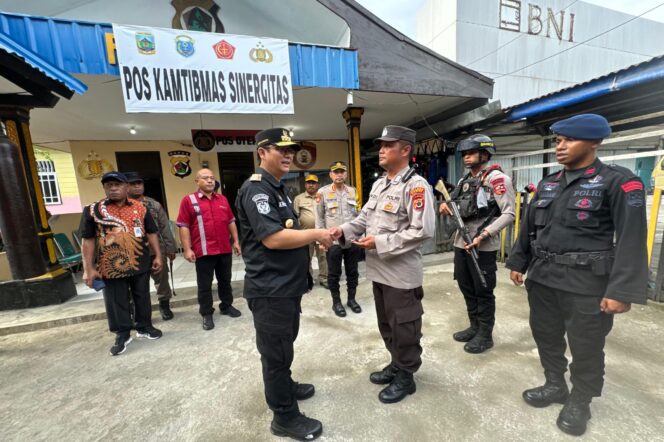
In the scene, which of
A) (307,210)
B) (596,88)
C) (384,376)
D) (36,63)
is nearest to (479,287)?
(384,376)

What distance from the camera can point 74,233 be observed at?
23.1 ft

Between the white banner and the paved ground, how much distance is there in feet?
10.1

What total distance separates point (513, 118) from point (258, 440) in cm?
657

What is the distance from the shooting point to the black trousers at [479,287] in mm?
2633

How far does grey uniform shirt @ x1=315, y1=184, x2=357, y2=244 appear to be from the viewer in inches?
153

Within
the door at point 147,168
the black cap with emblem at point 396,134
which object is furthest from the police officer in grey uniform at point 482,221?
the door at point 147,168

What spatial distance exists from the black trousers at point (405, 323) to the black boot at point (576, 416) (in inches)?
35.8

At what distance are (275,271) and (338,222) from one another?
7.24ft

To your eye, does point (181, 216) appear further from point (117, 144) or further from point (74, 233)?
point (117, 144)

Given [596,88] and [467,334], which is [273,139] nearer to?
[467,334]

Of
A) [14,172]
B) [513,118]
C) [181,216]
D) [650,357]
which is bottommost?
[650,357]

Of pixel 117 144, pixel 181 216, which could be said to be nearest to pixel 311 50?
pixel 181 216

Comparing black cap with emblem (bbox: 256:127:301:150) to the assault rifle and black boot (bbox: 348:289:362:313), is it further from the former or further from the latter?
black boot (bbox: 348:289:362:313)

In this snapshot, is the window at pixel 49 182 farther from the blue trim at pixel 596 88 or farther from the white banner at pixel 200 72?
the blue trim at pixel 596 88
